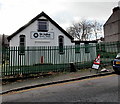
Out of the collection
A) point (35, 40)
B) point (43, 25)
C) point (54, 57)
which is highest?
point (43, 25)

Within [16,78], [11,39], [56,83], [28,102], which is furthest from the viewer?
[11,39]

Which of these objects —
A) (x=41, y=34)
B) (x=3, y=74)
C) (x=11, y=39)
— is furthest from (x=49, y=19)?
(x=3, y=74)

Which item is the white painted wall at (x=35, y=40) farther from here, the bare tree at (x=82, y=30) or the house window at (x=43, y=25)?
the bare tree at (x=82, y=30)

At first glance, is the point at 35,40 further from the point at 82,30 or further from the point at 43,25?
the point at 82,30

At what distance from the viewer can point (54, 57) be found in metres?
9.55

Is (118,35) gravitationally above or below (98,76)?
above

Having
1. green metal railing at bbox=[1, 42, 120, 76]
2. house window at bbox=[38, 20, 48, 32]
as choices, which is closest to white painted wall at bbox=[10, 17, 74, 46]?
house window at bbox=[38, 20, 48, 32]

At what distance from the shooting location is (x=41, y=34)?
15375 mm

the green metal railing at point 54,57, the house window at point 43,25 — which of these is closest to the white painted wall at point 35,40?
the house window at point 43,25

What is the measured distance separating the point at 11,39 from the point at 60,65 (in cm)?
826

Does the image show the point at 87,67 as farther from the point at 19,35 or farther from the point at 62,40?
the point at 19,35

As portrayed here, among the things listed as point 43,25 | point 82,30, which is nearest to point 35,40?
point 43,25

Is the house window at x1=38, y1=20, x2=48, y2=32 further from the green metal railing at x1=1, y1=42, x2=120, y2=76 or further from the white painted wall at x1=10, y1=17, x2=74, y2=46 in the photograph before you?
the green metal railing at x1=1, y1=42, x2=120, y2=76

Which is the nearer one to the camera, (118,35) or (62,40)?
(62,40)
